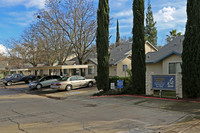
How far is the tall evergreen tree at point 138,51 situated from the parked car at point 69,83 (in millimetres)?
7816

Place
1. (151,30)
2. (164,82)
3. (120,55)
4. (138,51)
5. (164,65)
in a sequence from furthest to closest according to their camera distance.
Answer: (151,30), (120,55), (164,65), (138,51), (164,82)

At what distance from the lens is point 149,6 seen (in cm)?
5516

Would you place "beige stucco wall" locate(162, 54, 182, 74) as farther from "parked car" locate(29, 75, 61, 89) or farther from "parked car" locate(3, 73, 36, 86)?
"parked car" locate(3, 73, 36, 86)

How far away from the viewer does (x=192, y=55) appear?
10.4 m

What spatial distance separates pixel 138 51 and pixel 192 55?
409 cm

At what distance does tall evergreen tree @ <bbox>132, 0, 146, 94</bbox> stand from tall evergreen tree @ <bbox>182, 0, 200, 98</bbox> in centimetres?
329

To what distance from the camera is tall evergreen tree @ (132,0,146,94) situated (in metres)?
13.3

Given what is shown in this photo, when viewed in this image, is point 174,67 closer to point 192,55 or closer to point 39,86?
point 192,55

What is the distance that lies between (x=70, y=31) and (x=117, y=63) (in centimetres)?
822

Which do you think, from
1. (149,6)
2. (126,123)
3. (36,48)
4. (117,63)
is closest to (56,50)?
(36,48)

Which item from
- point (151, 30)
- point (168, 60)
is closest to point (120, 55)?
point (168, 60)

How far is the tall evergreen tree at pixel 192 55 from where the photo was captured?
10.2 meters

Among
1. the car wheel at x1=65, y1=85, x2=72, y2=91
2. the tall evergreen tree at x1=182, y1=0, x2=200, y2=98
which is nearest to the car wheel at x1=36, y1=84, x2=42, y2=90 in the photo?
the car wheel at x1=65, y1=85, x2=72, y2=91

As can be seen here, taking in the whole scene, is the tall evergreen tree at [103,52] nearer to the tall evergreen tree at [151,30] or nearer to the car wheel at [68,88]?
the car wheel at [68,88]
